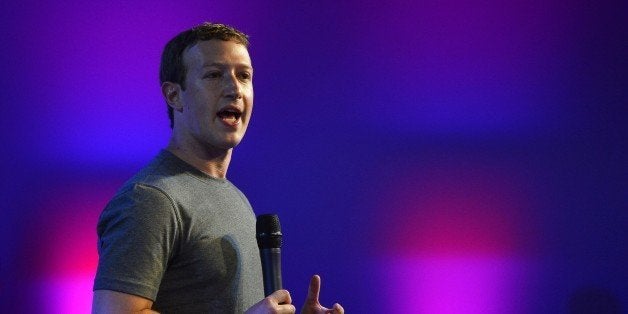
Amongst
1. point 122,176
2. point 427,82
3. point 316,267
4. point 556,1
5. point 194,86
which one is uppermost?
point 556,1

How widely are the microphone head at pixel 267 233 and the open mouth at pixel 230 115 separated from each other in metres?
0.21

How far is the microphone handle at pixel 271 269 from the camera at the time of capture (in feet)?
3.90

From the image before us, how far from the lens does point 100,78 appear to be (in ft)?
7.73

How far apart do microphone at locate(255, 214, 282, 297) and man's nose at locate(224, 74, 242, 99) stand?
0.84 feet

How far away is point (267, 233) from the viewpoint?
4.02 feet

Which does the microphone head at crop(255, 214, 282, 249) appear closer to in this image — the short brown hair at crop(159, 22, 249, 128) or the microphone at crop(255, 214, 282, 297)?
the microphone at crop(255, 214, 282, 297)

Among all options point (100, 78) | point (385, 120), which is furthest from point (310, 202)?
point (100, 78)

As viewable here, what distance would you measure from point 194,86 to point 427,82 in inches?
56.5

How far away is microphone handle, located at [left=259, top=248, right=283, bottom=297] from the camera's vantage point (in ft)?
3.90

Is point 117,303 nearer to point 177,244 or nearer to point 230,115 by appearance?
point 177,244

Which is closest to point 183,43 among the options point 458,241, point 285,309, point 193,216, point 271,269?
point 193,216

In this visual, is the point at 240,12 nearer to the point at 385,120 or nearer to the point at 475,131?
the point at 385,120

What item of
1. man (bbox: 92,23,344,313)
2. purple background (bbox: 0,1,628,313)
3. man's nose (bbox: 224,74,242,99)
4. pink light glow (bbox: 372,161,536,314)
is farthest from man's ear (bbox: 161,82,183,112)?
pink light glow (bbox: 372,161,536,314)

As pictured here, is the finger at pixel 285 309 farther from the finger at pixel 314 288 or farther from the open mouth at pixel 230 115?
the open mouth at pixel 230 115
